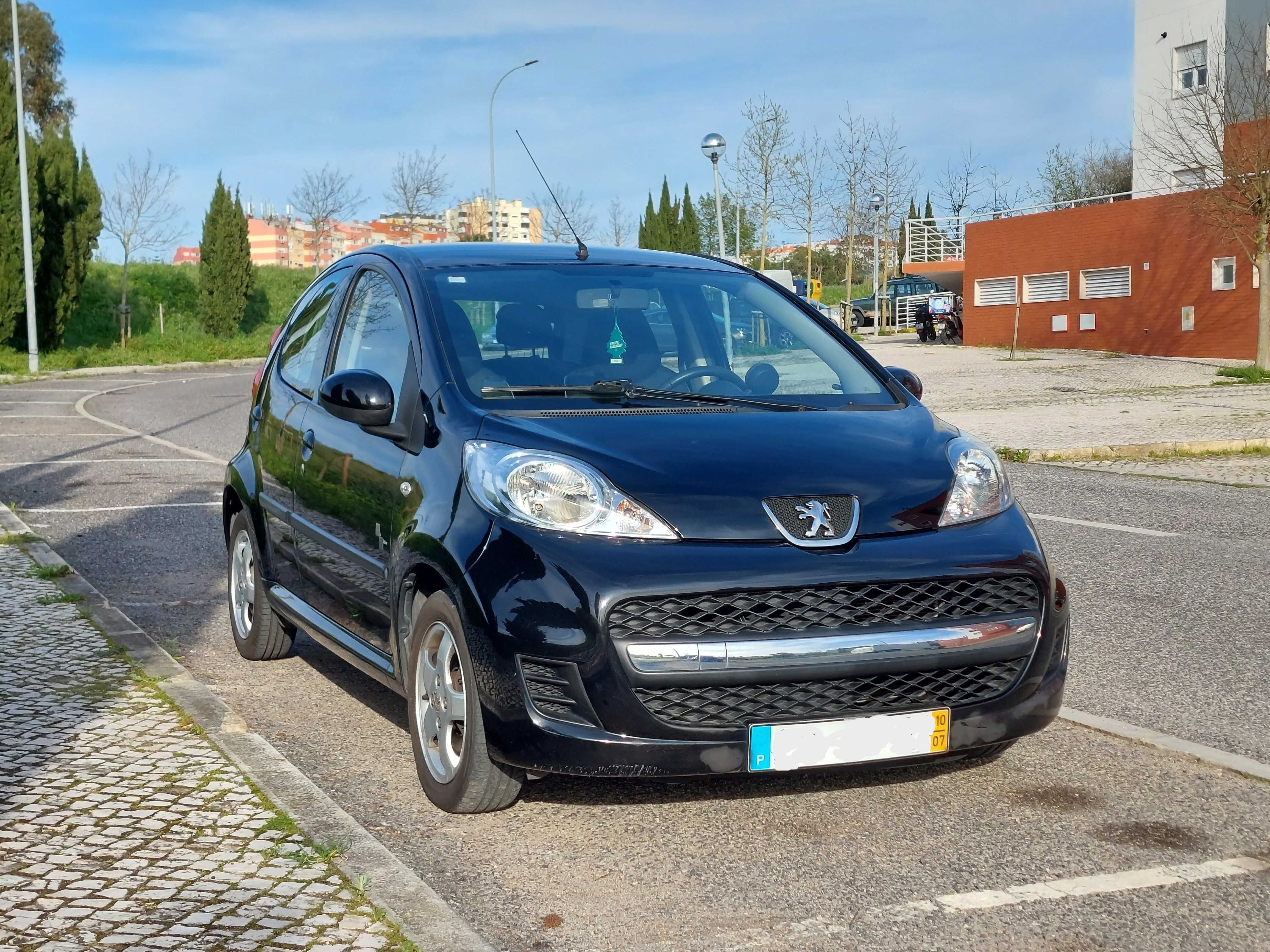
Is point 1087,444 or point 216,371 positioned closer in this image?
point 1087,444

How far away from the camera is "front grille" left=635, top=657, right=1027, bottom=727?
144 inches

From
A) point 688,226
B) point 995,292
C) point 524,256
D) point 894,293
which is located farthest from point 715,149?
point 688,226

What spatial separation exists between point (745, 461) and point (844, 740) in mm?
787

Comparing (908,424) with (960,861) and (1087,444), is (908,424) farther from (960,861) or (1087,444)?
(1087,444)

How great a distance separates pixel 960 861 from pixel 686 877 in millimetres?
709

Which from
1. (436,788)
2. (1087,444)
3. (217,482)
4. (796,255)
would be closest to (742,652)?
(436,788)

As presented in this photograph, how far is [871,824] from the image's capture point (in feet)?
13.4

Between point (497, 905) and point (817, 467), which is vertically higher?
point (817, 467)

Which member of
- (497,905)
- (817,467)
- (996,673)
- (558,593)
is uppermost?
(817,467)

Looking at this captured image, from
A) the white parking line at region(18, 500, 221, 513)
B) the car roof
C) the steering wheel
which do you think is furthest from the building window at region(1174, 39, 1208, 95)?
the steering wheel

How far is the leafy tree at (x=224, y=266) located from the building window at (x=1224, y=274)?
3260 cm

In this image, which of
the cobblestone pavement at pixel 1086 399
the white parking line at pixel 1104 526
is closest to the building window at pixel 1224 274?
the cobblestone pavement at pixel 1086 399

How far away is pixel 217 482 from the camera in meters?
12.7

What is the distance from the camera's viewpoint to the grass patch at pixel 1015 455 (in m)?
15.0
